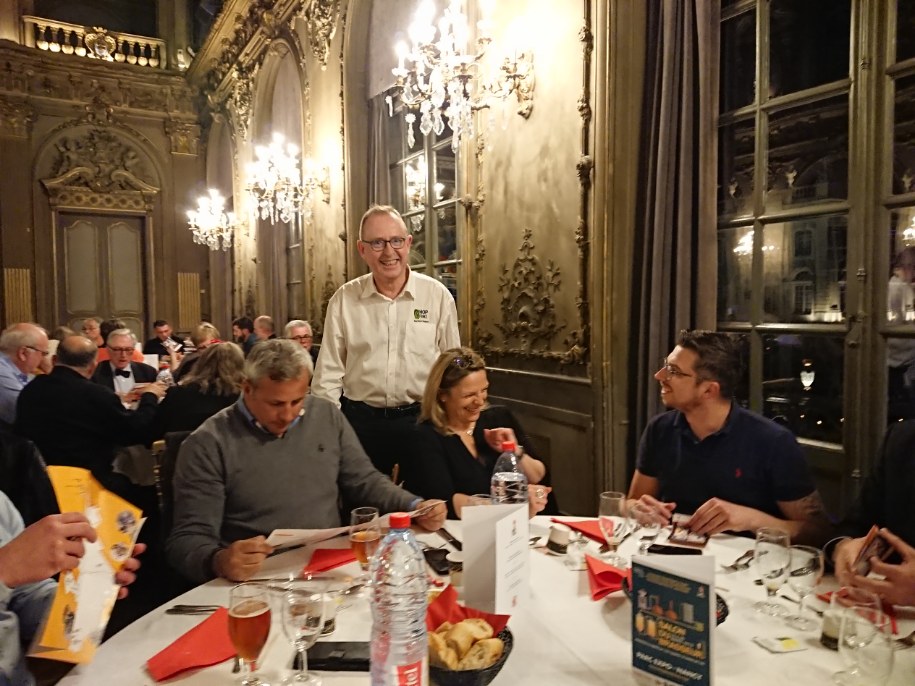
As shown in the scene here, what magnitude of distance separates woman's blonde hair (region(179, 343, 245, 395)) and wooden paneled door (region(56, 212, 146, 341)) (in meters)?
8.25

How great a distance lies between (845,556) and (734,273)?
73.0 inches

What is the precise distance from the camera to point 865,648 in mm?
1108

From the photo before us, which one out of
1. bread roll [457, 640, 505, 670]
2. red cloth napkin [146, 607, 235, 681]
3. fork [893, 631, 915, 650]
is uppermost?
bread roll [457, 640, 505, 670]

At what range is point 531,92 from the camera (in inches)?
149

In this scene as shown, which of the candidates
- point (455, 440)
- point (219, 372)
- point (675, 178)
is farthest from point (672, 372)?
point (219, 372)

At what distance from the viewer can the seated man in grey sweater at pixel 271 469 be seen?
74.7 inches

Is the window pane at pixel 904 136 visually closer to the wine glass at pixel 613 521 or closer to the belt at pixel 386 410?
the wine glass at pixel 613 521

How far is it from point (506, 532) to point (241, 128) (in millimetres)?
9238

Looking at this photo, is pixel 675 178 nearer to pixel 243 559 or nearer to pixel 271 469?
pixel 271 469

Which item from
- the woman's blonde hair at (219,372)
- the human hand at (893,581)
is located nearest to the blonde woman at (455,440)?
the human hand at (893,581)

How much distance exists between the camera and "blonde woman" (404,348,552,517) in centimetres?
236

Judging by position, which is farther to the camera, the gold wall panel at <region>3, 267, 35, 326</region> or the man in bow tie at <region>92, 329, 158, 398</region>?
the gold wall panel at <region>3, 267, 35, 326</region>

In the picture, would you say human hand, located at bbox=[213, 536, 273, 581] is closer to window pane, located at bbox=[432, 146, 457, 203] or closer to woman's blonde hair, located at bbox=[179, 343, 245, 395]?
woman's blonde hair, located at bbox=[179, 343, 245, 395]

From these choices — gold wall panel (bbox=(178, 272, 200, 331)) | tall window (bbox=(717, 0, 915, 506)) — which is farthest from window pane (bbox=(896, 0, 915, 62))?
gold wall panel (bbox=(178, 272, 200, 331))
